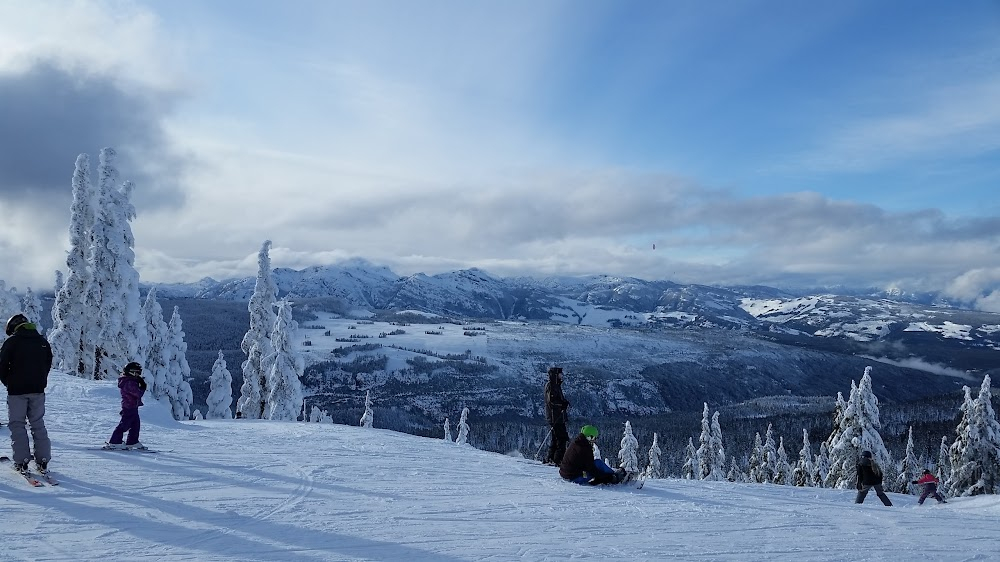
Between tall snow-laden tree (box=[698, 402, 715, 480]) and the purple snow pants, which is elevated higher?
the purple snow pants

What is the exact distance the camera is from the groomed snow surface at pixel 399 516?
23.7 ft

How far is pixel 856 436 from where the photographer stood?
107 ft

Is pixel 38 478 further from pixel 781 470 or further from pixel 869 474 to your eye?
pixel 781 470

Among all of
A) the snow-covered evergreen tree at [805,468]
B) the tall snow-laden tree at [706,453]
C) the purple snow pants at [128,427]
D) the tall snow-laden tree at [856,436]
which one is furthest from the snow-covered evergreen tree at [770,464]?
the purple snow pants at [128,427]

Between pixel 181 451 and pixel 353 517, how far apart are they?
259 inches

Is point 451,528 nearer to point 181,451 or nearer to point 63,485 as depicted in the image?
point 63,485

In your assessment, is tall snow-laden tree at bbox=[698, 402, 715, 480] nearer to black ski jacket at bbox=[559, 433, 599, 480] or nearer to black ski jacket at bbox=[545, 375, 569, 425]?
black ski jacket at bbox=[545, 375, 569, 425]

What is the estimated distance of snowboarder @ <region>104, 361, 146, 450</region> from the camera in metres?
11.7

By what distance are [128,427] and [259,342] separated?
2908cm

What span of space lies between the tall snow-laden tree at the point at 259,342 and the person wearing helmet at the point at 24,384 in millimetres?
31039

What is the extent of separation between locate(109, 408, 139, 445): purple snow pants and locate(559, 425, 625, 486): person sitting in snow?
899cm

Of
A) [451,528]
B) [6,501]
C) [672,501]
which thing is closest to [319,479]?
[451,528]

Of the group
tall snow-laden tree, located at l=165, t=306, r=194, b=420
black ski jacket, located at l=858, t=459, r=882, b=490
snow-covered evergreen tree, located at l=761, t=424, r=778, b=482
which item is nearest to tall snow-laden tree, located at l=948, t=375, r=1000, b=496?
snow-covered evergreen tree, located at l=761, t=424, r=778, b=482

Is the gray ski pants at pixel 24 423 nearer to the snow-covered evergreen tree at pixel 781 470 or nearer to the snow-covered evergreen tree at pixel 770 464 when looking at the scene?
the snow-covered evergreen tree at pixel 770 464
